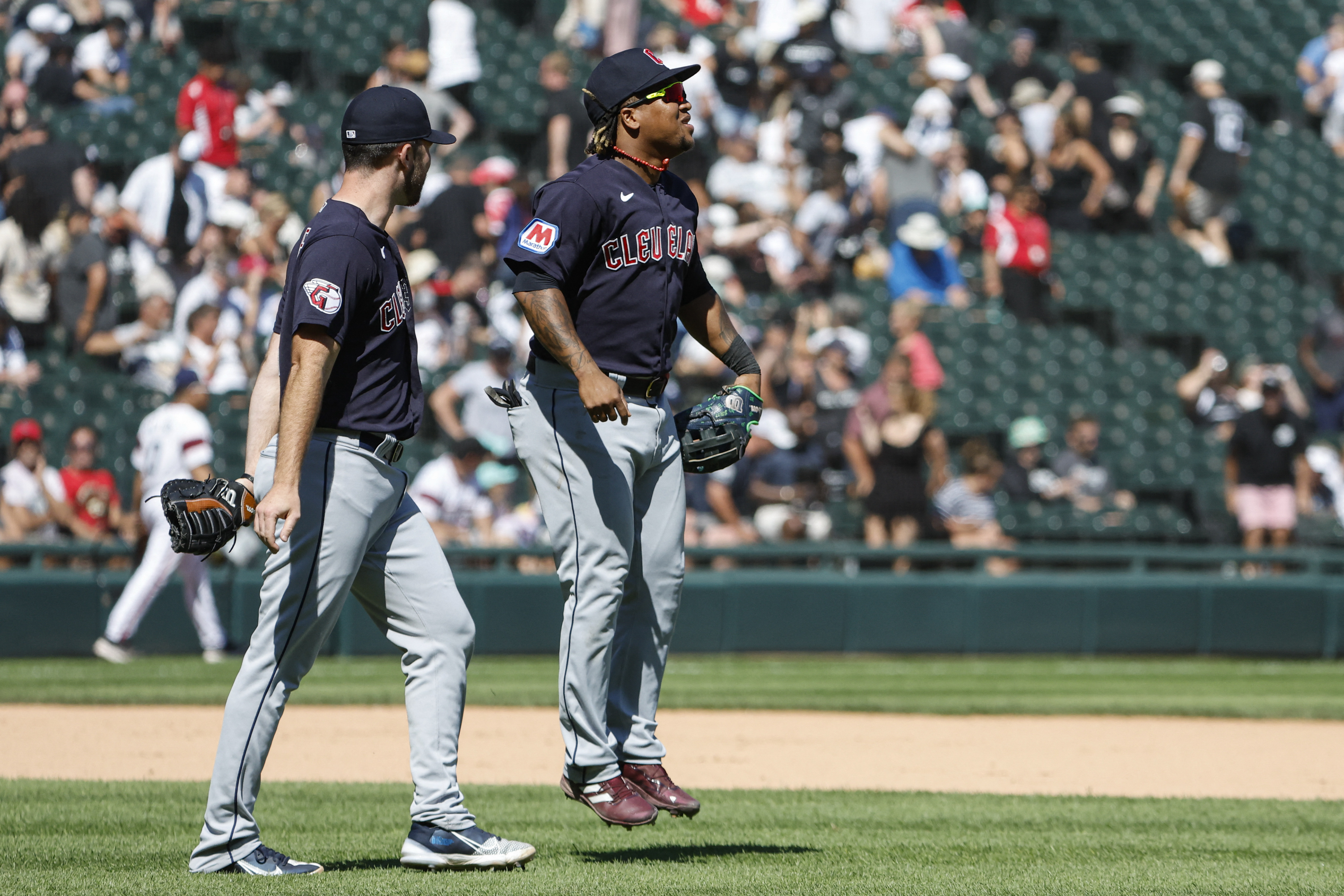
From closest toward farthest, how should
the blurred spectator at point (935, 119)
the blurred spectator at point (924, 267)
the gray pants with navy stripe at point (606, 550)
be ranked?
1. the gray pants with navy stripe at point (606, 550)
2. the blurred spectator at point (924, 267)
3. the blurred spectator at point (935, 119)

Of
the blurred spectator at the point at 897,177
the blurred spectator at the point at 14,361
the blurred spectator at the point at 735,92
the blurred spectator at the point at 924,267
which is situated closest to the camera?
the blurred spectator at the point at 14,361

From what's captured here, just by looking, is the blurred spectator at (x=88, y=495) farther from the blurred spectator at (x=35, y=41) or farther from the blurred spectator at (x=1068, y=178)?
the blurred spectator at (x=1068, y=178)

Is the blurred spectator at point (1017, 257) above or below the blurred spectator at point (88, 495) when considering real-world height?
above

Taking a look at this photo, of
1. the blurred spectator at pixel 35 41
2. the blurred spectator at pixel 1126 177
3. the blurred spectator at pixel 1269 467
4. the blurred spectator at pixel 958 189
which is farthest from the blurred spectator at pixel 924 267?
the blurred spectator at pixel 35 41

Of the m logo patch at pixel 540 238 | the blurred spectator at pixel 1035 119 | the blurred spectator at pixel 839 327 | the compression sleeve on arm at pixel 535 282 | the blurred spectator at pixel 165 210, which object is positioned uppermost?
the blurred spectator at pixel 1035 119

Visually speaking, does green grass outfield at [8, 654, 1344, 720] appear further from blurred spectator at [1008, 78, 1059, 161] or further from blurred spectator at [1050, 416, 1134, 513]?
blurred spectator at [1008, 78, 1059, 161]

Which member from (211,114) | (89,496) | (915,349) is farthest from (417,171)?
(211,114)

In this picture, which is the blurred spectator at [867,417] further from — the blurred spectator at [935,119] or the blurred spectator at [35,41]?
the blurred spectator at [35,41]

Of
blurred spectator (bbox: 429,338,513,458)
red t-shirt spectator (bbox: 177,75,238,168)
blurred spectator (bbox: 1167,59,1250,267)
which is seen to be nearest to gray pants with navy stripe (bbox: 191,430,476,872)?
blurred spectator (bbox: 429,338,513,458)

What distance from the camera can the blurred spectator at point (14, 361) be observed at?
12.3m

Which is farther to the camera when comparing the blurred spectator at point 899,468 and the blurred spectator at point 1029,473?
the blurred spectator at point 1029,473

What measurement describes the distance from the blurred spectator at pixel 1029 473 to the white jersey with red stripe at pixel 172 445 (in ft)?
20.8

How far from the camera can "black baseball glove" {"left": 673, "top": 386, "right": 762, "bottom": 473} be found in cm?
488

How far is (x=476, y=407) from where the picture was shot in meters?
12.3
